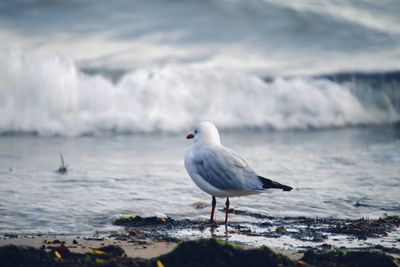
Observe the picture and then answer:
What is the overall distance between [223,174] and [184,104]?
19.9 ft

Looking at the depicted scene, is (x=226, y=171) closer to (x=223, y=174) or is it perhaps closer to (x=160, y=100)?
(x=223, y=174)

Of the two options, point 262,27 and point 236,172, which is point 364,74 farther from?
point 236,172

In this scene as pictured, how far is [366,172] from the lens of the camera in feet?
25.2

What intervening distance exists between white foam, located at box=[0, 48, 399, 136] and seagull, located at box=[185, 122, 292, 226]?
4.47m

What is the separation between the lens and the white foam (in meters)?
10.6

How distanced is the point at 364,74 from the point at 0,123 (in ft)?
20.9

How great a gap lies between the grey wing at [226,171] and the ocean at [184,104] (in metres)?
0.33

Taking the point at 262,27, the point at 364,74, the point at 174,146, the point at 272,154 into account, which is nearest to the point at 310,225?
the point at 272,154

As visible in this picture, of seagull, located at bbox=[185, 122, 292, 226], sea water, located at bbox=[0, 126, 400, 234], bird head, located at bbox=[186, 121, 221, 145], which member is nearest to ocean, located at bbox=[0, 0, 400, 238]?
sea water, located at bbox=[0, 126, 400, 234]

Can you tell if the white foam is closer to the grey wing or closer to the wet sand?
the grey wing

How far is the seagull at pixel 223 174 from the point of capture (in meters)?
5.59

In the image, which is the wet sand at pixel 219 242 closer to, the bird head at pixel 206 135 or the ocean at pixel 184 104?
the ocean at pixel 184 104

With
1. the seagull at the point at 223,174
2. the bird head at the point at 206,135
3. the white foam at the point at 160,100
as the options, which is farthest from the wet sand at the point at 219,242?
the white foam at the point at 160,100

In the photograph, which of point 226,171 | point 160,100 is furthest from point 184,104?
point 226,171
